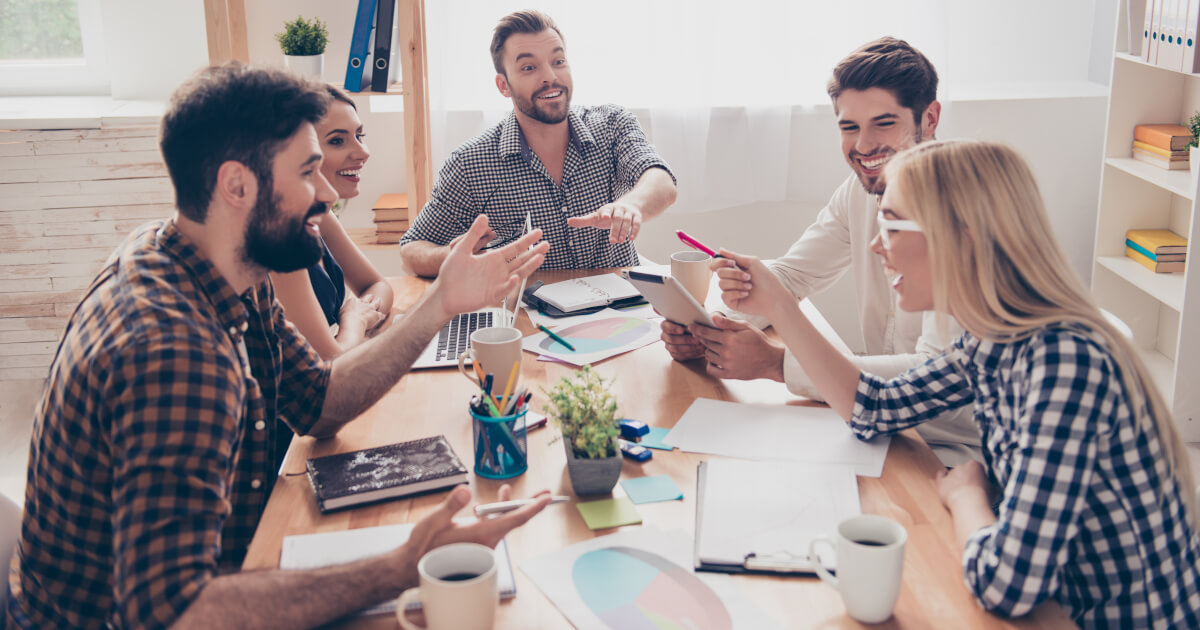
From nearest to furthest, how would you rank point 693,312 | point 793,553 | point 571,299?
1. point 793,553
2. point 693,312
3. point 571,299

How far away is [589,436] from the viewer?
127 cm

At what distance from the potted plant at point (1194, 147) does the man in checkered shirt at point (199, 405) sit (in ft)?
8.34

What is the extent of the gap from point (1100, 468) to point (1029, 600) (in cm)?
18

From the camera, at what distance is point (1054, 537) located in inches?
40.4

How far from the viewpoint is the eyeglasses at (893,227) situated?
48.5 inches

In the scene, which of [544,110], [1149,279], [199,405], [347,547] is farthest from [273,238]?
[1149,279]

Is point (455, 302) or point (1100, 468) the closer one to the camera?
point (1100, 468)

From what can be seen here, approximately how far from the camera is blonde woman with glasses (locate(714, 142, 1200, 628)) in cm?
103

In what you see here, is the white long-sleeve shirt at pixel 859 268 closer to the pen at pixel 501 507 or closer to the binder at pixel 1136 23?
the pen at pixel 501 507

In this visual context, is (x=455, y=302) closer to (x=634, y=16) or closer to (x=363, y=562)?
(x=363, y=562)

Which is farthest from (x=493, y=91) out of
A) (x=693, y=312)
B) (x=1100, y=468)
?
(x=1100, y=468)

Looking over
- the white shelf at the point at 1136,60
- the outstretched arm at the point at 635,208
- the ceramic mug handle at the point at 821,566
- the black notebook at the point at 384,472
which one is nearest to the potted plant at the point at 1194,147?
the white shelf at the point at 1136,60

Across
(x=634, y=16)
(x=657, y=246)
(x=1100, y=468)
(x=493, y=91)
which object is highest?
(x=634, y=16)

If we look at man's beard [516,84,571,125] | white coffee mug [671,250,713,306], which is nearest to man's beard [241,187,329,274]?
white coffee mug [671,250,713,306]
